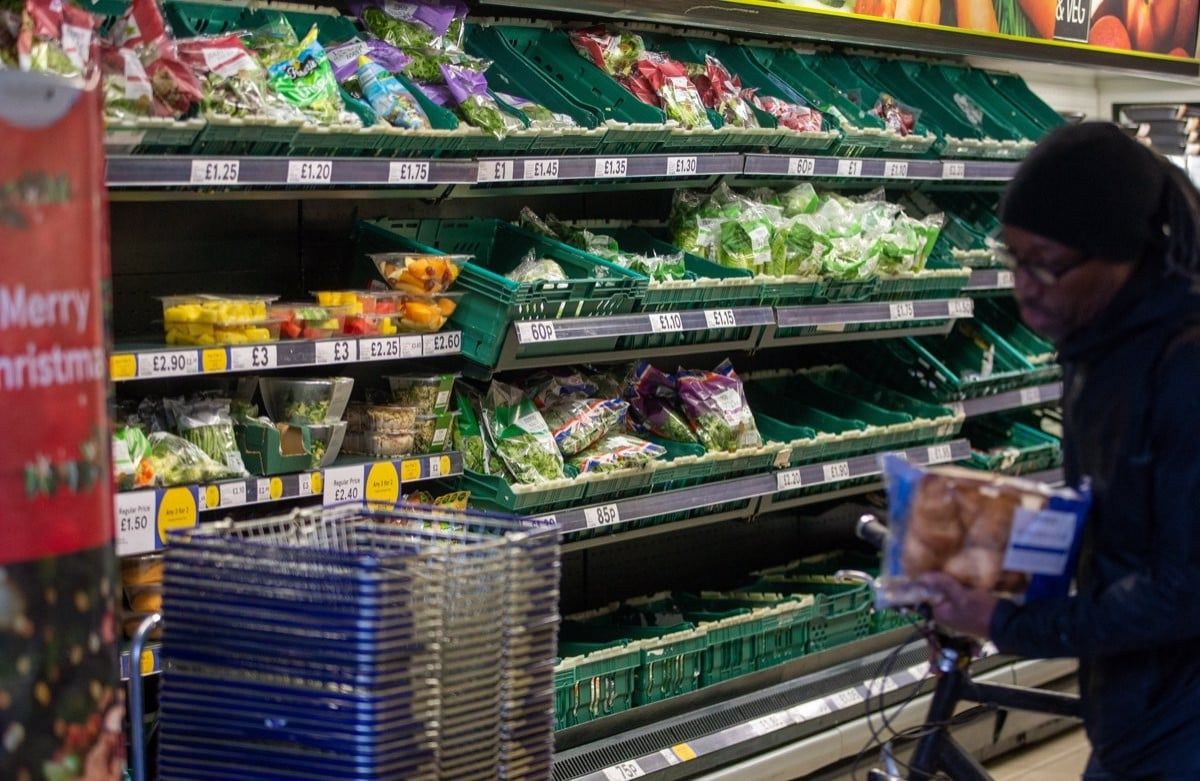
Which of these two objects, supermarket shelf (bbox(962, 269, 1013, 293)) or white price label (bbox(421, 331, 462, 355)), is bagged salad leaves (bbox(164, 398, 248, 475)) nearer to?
white price label (bbox(421, 331, 462, 355))

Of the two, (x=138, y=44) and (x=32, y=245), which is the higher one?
(x=138, y=44)

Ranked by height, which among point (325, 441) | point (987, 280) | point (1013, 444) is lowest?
point (1013, 444)

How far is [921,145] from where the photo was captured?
5137 millimetres

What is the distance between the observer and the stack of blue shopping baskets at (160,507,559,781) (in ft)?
6.63

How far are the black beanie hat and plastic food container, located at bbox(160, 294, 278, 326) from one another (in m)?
1.79

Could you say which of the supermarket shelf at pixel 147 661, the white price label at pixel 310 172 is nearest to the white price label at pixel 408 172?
the white price label at pixel 310 172

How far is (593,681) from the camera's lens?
4.08 meters

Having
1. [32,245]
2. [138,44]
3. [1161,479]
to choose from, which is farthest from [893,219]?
[32,245]

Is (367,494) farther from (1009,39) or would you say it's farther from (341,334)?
(1009,39)

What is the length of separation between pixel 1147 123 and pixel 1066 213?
567 cm

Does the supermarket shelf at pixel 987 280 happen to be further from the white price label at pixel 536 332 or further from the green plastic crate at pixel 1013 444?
the white price label at pixel 536 332

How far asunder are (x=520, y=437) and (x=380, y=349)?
1.77ft

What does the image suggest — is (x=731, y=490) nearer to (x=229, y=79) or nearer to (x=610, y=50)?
(x=610, y=50)

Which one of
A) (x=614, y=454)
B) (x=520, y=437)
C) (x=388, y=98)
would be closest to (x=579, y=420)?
(x=614, y=454)
